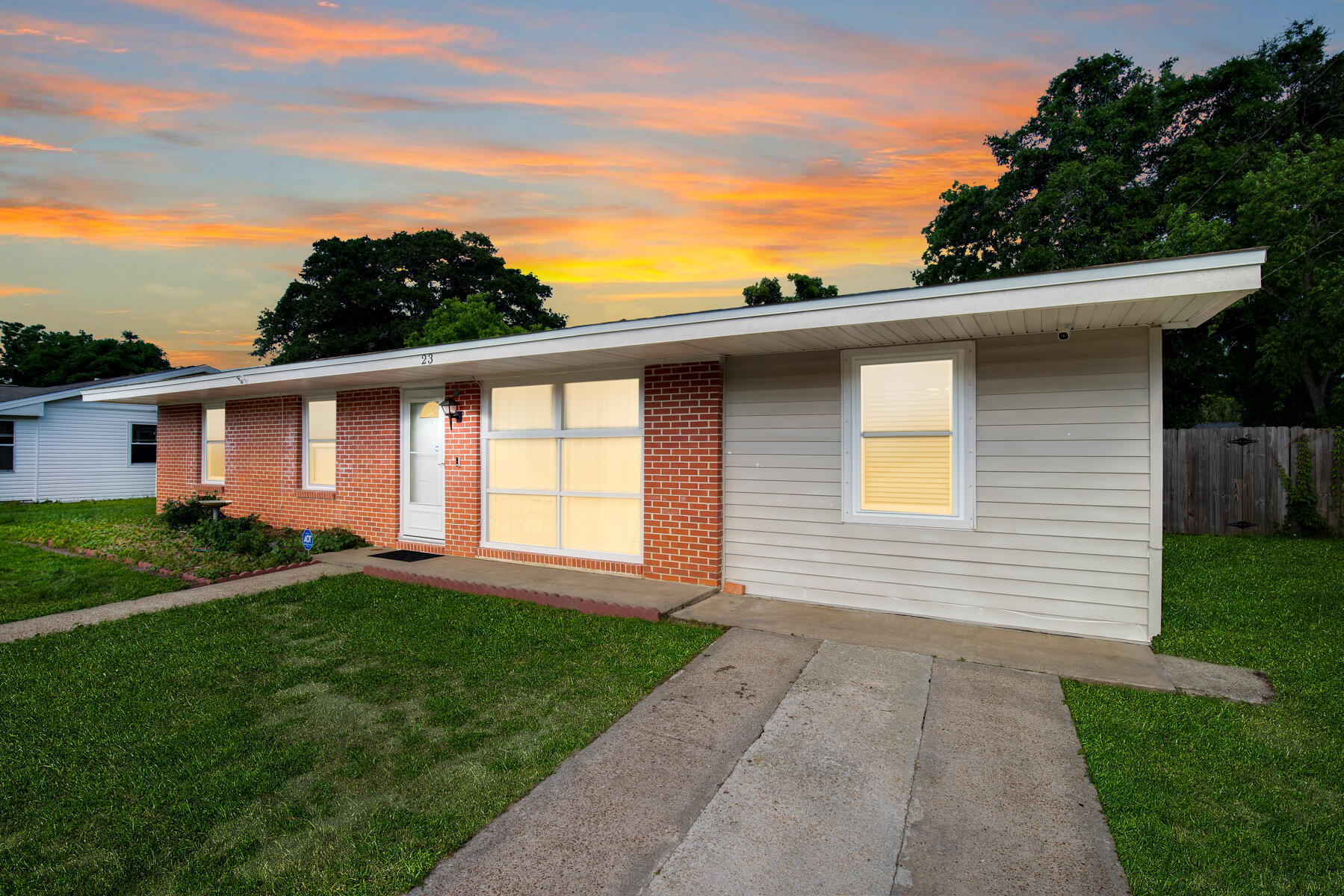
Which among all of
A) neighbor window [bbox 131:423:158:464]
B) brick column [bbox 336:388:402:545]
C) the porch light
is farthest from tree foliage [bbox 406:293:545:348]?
the porch light

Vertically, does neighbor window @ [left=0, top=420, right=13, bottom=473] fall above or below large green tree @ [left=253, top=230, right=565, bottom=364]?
below

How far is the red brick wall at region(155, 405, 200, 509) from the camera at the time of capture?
1236 centimetres

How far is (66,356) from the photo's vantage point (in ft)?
115

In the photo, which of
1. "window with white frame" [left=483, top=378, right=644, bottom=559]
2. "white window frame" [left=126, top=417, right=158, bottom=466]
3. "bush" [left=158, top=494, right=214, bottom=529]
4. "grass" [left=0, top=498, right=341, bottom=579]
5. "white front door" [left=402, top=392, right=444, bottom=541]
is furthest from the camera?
"white window frame" [left=126, top=417, right=158, bottom=466]

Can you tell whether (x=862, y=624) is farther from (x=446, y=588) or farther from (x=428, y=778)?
(x=446, y=588)

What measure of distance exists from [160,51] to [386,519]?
260 inches

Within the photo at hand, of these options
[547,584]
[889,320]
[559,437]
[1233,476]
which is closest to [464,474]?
[559,437]

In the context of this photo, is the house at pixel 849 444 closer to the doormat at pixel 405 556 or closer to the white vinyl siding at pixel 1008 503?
the white vinyl siding at pixel 1008 503

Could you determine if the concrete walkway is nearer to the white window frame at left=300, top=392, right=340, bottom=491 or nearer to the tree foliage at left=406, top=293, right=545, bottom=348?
the white window frame at left=300, top=392, right=340, bottom=491

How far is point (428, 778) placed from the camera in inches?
116

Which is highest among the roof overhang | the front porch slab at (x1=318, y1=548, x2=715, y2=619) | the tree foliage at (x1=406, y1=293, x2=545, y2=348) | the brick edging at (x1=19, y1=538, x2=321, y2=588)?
the tree foliage at (x1=406, y1=293, x2=545, y2=348)

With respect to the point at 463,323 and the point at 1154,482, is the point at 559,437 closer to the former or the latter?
the point at 1154,482

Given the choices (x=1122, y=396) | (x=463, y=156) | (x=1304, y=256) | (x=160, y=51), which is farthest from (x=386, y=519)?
(x=1304, y=256)

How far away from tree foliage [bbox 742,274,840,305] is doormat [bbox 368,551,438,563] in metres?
15.5
